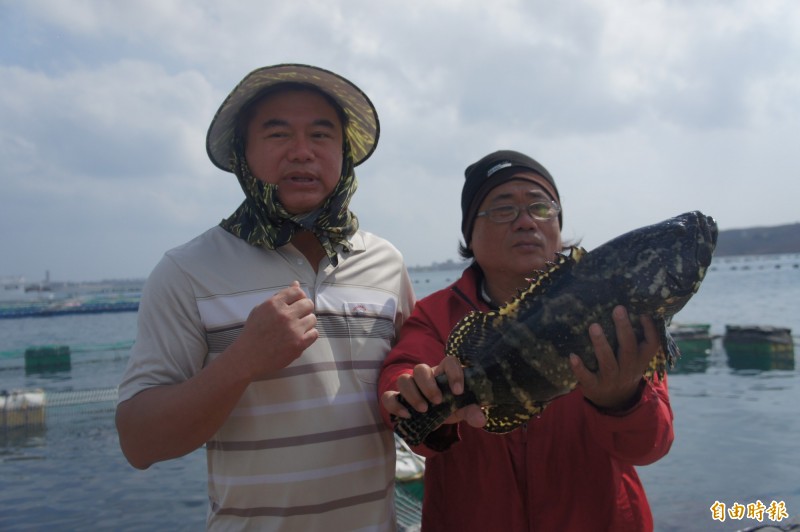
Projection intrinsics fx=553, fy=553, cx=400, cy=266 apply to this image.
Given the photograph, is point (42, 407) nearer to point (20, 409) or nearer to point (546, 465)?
point (20, 409)

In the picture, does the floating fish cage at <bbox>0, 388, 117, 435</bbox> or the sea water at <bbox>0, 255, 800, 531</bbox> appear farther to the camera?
the floating fish cage at <bbox>0, 388, 117, 435</bbox>

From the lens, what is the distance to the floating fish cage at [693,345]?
2370cm

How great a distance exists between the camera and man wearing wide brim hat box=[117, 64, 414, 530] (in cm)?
279

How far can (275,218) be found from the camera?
334 centimetres

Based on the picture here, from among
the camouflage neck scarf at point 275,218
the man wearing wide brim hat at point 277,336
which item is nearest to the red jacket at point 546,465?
the man wearing wide brim hat at point 277,336

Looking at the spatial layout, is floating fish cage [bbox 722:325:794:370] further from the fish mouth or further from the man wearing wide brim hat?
the man wearing wide brim hat

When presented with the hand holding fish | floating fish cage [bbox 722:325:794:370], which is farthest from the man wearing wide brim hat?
floating fish cage [bbox 722:325:794:370]

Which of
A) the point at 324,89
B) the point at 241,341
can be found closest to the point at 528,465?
the point at 241,341

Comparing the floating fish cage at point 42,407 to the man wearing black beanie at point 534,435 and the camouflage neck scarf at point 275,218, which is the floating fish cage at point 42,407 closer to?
the camouflage neck scarf at point 275,218

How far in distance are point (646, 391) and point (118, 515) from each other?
12384mm

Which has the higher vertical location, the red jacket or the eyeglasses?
the eyeglasses

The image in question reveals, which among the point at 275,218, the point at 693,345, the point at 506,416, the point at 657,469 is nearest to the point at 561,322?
the point at 506,416

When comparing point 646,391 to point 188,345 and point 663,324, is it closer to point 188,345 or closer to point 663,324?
point 663,324

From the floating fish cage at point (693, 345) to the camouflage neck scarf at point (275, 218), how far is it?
2336 cm
